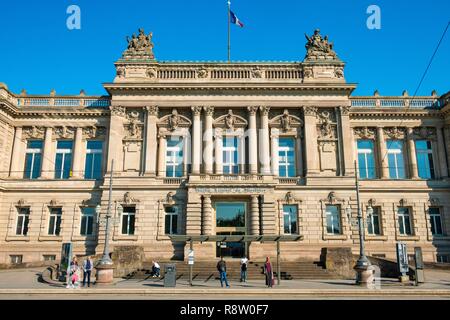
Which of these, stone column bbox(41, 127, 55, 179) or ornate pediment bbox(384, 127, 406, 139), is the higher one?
ornate pediment bbox(384, 127, 406, 139)

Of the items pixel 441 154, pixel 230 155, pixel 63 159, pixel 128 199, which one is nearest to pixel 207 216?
pixel 230 155

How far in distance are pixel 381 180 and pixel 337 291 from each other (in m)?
23.2

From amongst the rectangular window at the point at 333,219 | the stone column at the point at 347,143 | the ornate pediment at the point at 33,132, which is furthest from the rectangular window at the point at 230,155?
the ornate pediment at the point at 33,132

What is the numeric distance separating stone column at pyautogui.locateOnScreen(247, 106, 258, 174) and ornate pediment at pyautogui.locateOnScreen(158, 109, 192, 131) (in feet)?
21.0

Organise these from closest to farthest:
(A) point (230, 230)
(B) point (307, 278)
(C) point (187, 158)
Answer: (B) point (307, 278) → (A) point (230, 230) → (C) point (187, 158)

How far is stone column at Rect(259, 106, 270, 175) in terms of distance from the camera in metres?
40.2

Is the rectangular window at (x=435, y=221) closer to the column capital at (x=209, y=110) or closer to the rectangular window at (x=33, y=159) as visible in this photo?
the column capital at (x=209, y=110)

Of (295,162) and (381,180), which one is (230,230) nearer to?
(295,162)

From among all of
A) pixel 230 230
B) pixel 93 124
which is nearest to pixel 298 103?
pixel 230 230

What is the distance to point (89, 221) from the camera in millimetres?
40625

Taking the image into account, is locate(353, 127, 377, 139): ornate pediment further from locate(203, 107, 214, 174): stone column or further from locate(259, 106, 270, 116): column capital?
locate(203, 107, 214, 174): stone column

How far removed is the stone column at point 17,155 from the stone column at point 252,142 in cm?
2427

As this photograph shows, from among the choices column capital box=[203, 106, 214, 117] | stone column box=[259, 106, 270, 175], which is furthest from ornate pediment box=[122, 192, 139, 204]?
stone column box=[259, 106, 270, 175]

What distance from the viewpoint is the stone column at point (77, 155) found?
137 feet
